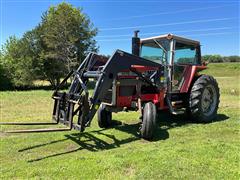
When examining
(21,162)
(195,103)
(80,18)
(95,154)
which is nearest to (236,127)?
(195,103)

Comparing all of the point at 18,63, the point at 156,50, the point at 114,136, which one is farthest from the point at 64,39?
the point at 114,136

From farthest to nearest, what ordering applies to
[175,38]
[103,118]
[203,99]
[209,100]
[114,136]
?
[209,100]
[203,99]
[175,38]
[103,118]
[114,136]

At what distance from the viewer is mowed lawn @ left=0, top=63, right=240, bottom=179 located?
353cm

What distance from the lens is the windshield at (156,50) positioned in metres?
6.63

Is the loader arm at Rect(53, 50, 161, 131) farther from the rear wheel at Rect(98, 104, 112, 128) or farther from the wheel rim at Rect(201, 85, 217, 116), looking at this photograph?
the wheel rim at Rect(201, 85, 217, 116)

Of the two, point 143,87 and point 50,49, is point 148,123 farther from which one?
point 50,49

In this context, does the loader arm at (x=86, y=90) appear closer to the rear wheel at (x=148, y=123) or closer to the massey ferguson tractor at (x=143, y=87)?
the massey ferguson tractor at (x=143, y=87)

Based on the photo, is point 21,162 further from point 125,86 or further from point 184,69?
point 184,69

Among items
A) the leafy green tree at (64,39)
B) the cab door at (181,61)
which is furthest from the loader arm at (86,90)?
the leafy green tree at (64,39)

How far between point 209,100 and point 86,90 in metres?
4.16

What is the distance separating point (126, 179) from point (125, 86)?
2.65 meters

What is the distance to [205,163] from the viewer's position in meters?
3.88

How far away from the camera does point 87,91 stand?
15.1 ft

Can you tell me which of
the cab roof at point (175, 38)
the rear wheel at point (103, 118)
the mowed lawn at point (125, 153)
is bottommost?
the mowed lawn at point (125, 153)
